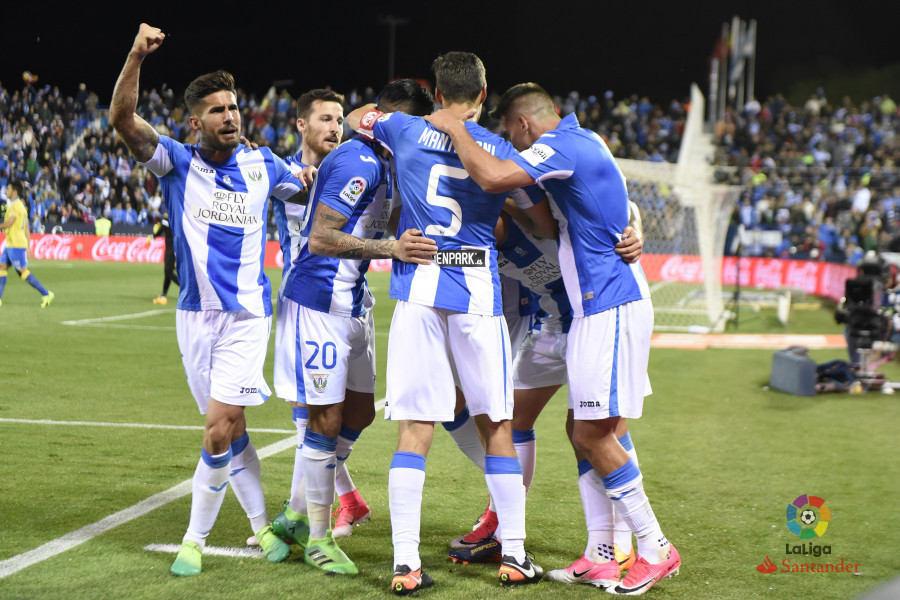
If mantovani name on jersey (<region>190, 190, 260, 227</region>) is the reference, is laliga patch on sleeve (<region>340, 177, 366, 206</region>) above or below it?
above

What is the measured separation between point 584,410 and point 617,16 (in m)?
45.6

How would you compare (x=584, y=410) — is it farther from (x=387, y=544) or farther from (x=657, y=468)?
(x=657, y=468)

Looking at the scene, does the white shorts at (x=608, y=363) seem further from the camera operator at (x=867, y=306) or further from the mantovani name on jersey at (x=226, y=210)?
the camera operator at (x=867, y=306)

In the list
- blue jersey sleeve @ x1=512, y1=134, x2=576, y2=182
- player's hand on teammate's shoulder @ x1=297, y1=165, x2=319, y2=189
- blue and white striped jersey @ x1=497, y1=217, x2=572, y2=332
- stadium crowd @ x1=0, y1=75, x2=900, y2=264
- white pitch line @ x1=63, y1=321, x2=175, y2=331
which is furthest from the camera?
stadium crowd @ x1=0, y1=75, x2=900, y2=264

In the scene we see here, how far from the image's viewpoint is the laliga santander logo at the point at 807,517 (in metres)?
4.73

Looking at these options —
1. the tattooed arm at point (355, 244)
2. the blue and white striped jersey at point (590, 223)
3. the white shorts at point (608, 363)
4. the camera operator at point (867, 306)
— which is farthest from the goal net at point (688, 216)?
the tattooed arm at point (355, 244)

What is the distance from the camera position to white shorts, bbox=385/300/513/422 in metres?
3.69

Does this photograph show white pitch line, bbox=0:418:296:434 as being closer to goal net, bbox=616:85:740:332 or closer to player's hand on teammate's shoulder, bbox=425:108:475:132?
player's hand on teammate's shoulder, bbox=425:108:475:132

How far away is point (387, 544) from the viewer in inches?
173

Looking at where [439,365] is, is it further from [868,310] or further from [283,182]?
[868,310]

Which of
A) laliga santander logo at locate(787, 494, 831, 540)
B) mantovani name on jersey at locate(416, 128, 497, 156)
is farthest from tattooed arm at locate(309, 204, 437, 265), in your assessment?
laliga santander logo at locate(787, 494, 831, 540)

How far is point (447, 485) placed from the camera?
18.1 feet

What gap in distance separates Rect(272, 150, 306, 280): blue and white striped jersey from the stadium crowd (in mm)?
16760

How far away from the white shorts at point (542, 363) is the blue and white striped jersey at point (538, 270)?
0.06 metres
